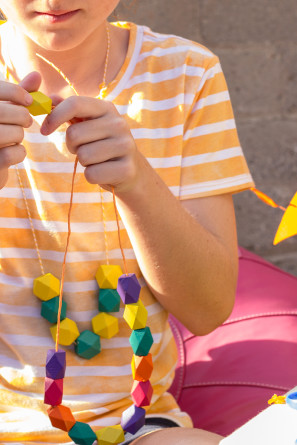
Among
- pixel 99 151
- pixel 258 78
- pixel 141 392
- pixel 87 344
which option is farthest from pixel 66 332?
pixel 258 78

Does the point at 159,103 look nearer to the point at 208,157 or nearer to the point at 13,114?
the point at 208,157

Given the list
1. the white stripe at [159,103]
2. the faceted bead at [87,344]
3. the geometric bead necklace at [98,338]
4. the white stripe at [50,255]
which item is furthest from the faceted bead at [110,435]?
the white stripe at [159,103]

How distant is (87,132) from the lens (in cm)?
79

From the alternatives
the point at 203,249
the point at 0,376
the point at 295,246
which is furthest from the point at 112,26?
the point at 295,246

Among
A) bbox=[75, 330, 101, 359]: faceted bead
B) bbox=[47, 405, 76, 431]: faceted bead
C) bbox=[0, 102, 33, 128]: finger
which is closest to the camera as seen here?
bbox=[0, 102, 33, 128]: finger

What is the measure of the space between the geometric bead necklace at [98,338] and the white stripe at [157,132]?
0.19 m

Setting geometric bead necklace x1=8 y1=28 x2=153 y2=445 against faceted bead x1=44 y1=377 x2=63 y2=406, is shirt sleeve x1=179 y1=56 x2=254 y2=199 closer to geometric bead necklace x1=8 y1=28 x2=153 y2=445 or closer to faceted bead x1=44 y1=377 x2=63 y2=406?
geometric bead necklace x1=8 y1=28 x2=153 y2=445

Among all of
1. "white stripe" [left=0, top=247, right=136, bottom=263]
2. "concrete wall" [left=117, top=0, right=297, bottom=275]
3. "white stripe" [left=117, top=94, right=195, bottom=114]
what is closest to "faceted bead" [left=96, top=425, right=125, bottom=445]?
"white stripe" [left=0, top=247, right=136, bottom=263]

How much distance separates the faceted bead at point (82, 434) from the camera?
885 mm

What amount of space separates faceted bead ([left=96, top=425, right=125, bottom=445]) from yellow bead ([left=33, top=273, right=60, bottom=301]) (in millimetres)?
187

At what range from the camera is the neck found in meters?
1.05

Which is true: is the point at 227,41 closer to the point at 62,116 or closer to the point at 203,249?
the point at 203,249

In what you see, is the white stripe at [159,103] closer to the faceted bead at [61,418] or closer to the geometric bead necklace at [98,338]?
the geometric bead necklace at [98,338]

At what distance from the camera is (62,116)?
763 millimetres
